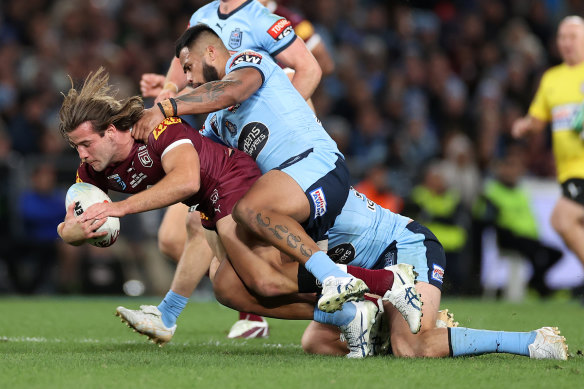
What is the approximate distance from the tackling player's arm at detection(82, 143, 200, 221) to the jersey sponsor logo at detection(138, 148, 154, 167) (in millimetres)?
157

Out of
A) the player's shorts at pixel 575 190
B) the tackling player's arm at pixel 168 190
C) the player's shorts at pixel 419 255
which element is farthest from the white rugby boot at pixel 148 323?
the player's shorts at pixel 575 190

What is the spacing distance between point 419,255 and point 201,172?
1426 millimetres

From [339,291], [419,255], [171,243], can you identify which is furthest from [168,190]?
[171,243]

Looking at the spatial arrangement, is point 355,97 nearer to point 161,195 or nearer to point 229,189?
point 229,189

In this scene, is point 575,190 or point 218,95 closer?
point 218,95

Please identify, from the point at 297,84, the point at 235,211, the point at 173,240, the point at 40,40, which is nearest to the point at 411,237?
the point at 235,211

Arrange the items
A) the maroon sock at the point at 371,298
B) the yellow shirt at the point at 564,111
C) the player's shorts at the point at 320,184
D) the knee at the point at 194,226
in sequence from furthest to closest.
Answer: the yellow shirt at the point at 564,111 → the knee at the point at 194,226 → the maroon sock at the point at 371,298 → the player's shorts at the point at 320,184

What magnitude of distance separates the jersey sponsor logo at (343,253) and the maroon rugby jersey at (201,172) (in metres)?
0.68

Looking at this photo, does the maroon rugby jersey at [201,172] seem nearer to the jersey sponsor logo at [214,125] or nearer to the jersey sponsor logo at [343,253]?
the jersey sponsor logo at [214,125]

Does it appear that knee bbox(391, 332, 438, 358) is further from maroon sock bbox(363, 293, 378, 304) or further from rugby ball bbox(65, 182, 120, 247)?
rugby ball bbox(65, 182, 120, 247)

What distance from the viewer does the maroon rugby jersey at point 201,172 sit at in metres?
5.35

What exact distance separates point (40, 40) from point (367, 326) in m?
10.3

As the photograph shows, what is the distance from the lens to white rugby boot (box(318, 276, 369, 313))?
472 centimetres

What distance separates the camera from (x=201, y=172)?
545 centimetres
